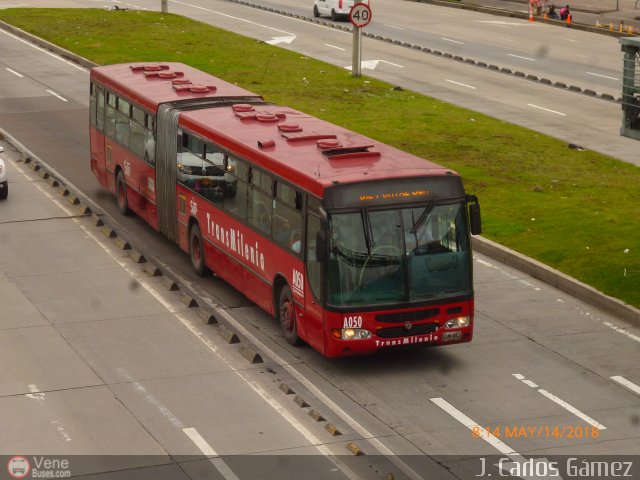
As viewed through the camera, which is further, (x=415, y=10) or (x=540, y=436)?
(x=415, y=10)

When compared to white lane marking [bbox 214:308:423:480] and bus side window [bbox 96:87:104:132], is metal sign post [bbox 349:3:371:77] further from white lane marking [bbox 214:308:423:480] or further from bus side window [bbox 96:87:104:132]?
white lane marking [bbox 214:308:423:480]

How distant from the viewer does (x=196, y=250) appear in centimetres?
2166

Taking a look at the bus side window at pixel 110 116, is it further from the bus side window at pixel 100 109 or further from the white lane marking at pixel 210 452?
the white lane marking at pixel 210 452

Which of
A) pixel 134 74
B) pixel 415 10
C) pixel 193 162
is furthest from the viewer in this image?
pixel 415 10

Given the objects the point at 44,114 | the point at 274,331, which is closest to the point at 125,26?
the point at 44,114

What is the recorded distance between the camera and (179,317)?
19.3 meters

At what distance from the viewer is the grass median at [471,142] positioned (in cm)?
2273

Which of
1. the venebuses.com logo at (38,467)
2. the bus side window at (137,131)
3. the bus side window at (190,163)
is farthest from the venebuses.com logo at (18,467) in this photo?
the bus side window at (137,131)

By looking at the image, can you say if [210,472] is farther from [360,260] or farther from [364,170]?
[364,170]

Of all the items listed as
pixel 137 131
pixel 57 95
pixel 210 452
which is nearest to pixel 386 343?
pixel 210 452

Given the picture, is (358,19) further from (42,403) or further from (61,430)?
(61,430)

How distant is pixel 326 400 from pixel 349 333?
38.5 inches

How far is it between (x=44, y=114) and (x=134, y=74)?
36.8ft

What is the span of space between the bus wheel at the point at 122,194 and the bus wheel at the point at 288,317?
7.96 m
